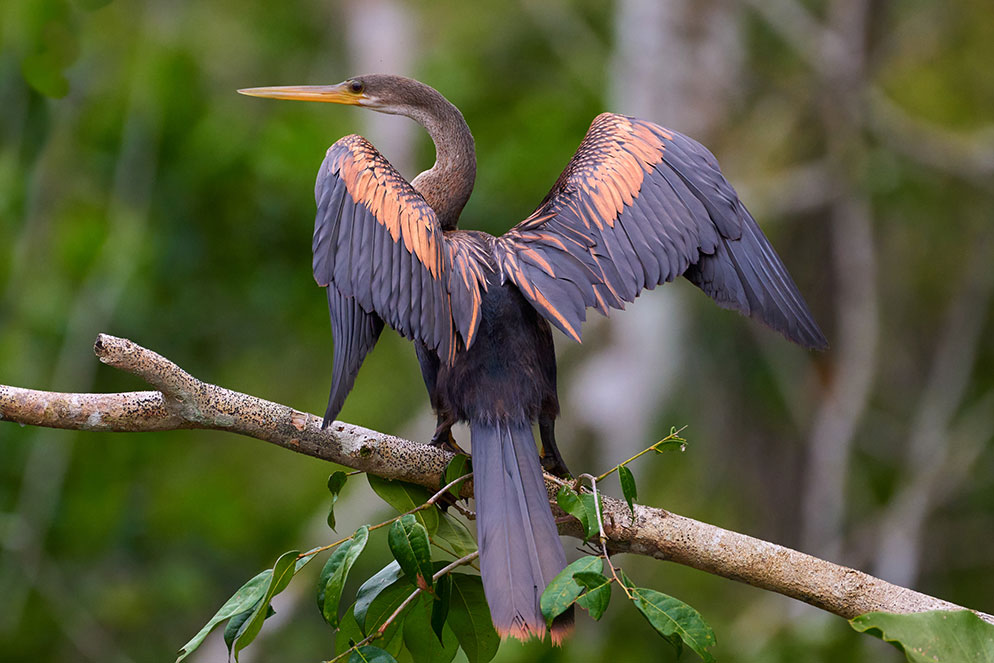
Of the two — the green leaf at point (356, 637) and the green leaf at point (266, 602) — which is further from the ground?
the green leaf at point (266, 602)

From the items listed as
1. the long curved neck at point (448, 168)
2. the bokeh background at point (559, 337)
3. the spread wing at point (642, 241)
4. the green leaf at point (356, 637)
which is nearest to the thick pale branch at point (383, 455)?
the green leaf at point (356, 637)

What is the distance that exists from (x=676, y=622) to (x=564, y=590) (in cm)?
15

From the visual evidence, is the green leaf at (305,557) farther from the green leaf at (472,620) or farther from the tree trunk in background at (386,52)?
the tree trunk in background at (386,52)

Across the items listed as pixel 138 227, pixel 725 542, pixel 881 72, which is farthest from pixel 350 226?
pixel 881 72

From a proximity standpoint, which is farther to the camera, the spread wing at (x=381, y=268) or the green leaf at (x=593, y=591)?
the spread wing at (x=381, y=268)

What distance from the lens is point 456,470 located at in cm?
185

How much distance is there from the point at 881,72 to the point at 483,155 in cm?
243

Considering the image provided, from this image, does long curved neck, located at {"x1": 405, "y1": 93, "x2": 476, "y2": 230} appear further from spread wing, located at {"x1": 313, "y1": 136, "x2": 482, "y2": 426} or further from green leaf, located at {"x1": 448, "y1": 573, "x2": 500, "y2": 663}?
green leaf, located at {"x1": 448, "y1": 573, "x2": 500, "y2": 663}

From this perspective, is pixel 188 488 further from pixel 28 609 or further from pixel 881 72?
pixel 881 72

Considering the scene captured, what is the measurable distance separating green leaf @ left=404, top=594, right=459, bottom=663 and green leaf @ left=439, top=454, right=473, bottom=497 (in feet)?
0.69

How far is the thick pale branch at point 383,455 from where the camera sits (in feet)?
5.50

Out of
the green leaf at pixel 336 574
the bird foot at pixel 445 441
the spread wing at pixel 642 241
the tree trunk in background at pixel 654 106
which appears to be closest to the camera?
the green leaf at pixel 336 574

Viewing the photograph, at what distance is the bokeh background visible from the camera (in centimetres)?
399

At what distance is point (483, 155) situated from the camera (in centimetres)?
497
